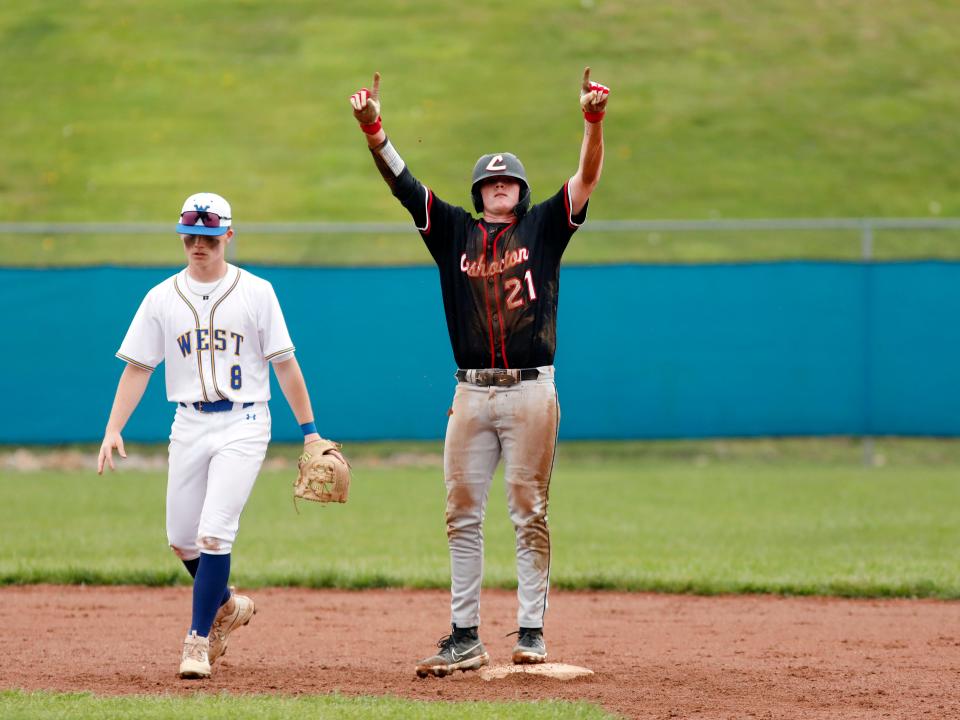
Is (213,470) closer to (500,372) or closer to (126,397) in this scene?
(126,397)

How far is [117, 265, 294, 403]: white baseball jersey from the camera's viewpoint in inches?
231

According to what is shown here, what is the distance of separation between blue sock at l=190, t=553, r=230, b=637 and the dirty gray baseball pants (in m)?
1.02

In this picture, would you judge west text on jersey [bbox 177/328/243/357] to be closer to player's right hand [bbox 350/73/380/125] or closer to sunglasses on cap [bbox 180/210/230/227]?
sunglasses on cap [bbox 180/210/230/227]

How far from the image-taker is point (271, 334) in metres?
5.96

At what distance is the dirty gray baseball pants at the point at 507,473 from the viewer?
5.90 meters

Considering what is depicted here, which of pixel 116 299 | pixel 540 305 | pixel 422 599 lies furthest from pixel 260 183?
pixel 540 305

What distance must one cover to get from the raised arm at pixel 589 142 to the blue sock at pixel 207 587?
2181mm

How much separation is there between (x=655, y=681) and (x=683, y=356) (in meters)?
8.69

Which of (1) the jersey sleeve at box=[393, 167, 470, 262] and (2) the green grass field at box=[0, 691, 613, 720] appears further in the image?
(1) the jersey sleeve at box=[393, 167, 470, 262]

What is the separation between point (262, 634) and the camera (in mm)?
7168

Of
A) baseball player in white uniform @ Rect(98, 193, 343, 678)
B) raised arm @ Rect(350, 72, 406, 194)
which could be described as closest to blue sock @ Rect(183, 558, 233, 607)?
baseball player in white uniform @ Rect(98, 193, 343, 678)

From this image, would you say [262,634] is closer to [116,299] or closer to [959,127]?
[116,299]

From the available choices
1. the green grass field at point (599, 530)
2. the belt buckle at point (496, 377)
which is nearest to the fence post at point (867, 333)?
the green grass field at point (599, 530)

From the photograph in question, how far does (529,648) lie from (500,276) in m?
1.64
